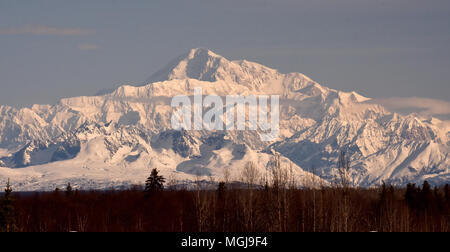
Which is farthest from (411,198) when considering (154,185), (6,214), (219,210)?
(6,214)

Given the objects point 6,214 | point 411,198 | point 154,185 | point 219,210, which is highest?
point 154,185

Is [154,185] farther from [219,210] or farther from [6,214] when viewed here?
[6,214]

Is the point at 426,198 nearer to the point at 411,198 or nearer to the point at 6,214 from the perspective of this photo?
the point at 411,198

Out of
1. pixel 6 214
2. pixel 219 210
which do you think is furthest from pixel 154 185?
pixel 6 214

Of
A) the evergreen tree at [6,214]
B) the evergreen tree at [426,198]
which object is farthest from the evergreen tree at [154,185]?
the evergreen tree at [6,214]

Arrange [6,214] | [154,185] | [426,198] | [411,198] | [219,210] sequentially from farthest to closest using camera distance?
[154,185] → [426,198] → [411,198] → [219,210] → [6,214]

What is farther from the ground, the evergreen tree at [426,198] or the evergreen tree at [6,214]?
the evergreen tree at [426,198]

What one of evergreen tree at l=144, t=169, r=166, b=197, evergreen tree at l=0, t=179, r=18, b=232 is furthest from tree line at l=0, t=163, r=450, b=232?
evergreen tree at l=0, t=179, r=18, b=232

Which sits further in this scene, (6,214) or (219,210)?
(219,210)

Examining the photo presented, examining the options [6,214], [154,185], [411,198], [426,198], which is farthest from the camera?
[154,185]

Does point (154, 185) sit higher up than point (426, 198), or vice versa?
point (154, 185)

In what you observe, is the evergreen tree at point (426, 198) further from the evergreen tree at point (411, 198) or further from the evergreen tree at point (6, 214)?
the evergreen tree at point (6, 214)
